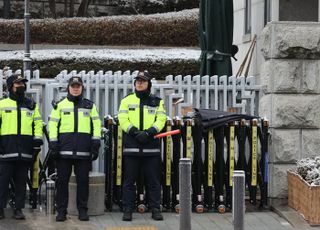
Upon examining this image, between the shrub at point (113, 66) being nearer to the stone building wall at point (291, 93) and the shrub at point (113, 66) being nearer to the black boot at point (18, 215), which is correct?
the stone building wall at point (291, 93)

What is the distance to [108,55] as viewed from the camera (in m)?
27.8

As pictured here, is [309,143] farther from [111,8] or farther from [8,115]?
[111,8]

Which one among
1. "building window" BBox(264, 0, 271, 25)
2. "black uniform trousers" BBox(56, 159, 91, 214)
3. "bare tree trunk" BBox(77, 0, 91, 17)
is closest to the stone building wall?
"black uniform trousers" BBox(56, 159, 91, 214)

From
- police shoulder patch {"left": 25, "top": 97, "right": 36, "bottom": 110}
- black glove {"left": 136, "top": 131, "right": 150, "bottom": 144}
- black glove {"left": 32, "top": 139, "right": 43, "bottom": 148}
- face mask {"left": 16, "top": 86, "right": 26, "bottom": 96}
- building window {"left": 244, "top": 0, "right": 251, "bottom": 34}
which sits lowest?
black glove {"left": 32, "top": 139, "right": 43, "bottom": 148}

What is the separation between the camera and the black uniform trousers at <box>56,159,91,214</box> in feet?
33.2

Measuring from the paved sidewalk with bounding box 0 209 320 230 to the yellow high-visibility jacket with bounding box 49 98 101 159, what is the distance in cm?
91

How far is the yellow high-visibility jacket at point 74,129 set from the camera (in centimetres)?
1007

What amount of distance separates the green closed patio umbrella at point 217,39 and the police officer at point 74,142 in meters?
3.37

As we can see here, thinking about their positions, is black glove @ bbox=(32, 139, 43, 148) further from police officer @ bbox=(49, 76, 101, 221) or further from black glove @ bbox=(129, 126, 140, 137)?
black glove @ bbox=(129, 126, 140, 137)

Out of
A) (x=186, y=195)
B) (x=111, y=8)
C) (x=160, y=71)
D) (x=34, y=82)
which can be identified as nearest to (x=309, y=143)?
(x=186, y=195)

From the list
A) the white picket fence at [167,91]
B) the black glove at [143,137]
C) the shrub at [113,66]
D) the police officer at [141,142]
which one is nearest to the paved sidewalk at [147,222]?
the police officer at [141,142]

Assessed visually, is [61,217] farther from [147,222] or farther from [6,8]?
[6,8]

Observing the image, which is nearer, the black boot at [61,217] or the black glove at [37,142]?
the black boot at [61,217]

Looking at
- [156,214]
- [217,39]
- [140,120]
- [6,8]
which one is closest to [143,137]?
[140,120]
